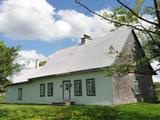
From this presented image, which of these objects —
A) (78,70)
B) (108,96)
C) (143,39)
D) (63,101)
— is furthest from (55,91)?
(143,39)

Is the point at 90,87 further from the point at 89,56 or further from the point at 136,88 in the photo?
the point at 136,88

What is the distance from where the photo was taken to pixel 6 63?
25312mm

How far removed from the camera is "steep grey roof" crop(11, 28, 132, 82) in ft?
75.1

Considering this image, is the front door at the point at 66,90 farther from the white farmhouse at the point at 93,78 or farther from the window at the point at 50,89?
the window at the point at 50,89

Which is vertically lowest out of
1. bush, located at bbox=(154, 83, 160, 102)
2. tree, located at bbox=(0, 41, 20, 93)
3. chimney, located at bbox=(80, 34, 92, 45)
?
bush, located at bbox=(154, 83, 160, 102)

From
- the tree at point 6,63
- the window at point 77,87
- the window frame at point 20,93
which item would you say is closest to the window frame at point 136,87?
the window at point 77,87

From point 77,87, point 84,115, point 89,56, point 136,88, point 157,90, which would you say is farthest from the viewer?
point 157,90

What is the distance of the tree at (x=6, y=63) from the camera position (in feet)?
81.9

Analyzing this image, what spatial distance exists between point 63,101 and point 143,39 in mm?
9570

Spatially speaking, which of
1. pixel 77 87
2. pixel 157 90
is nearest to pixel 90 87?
pixel 77 87

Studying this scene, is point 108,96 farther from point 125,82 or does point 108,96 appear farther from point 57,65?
point 57,65

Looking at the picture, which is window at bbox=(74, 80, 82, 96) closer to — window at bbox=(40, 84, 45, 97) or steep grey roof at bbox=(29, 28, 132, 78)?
steep grey roof at bbox=(29, 28, 132, 78)

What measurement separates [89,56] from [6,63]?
789cm

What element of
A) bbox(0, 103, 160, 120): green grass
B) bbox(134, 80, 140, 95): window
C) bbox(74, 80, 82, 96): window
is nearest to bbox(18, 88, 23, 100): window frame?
bbox(74, 80, 82, 96): window
